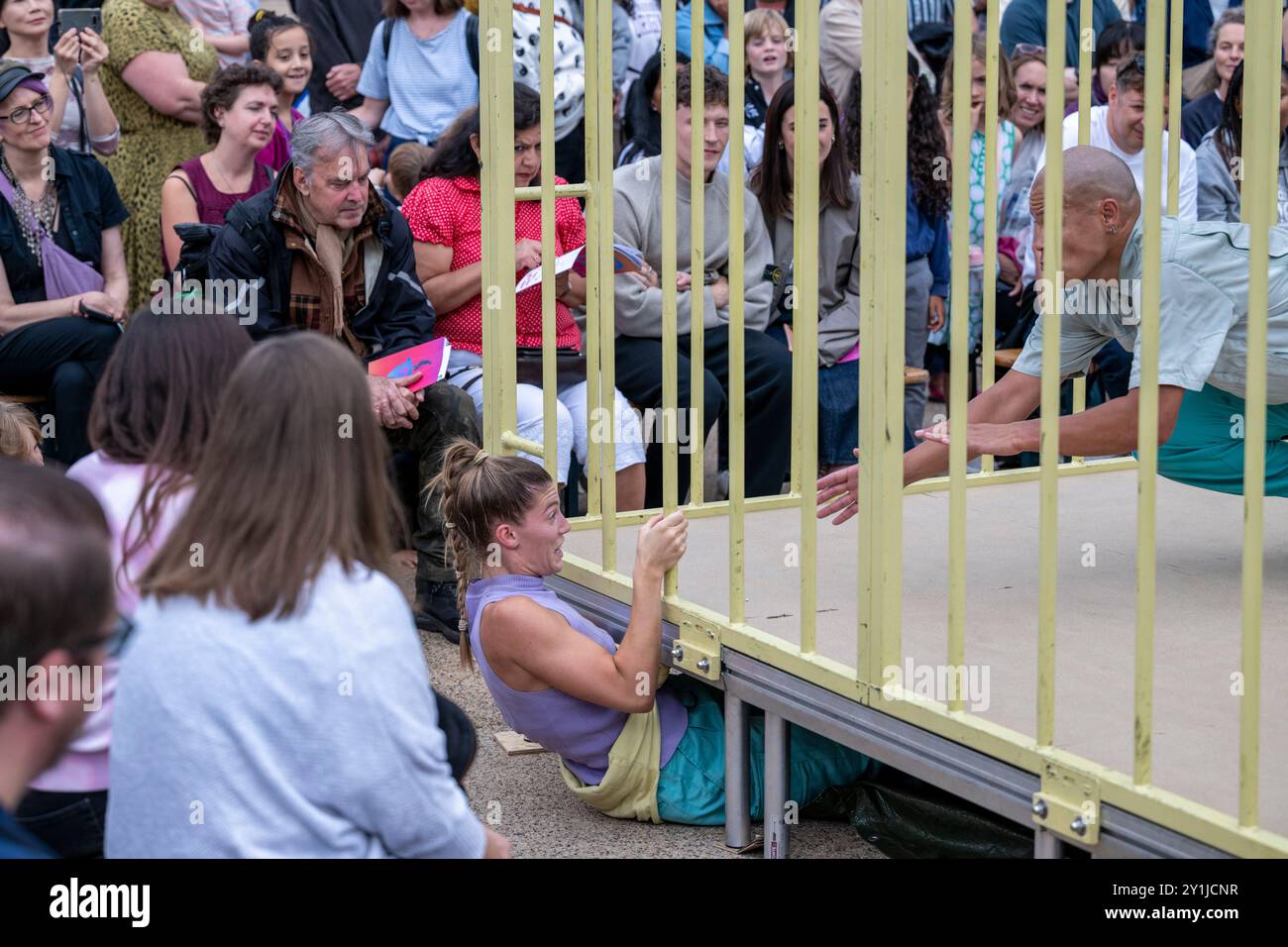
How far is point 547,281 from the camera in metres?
3.93

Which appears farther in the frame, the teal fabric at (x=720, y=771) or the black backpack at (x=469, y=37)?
the black backpack at (x=469, y=37)

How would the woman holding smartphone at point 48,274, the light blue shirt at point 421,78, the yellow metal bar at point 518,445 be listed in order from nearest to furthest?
the yellow metal bar at point 518,445, the woman holding smartphone at point 48,274, the light blue shirt at point 421,78

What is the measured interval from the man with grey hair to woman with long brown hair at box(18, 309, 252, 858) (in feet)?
7.15

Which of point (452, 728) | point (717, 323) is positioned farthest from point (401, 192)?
point (452, 728)

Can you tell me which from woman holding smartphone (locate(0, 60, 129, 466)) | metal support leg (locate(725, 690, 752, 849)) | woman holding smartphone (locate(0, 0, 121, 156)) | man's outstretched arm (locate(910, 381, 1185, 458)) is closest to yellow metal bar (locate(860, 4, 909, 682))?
man's outstretched arm (locate(910, 381, 1185, 458))

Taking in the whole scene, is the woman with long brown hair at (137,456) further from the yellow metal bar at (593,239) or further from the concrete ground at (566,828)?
the yellow metal bar at (593,239)

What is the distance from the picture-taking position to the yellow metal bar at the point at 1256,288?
7.04 feet

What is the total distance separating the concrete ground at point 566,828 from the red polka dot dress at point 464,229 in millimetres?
1674

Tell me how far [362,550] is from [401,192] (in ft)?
13.9

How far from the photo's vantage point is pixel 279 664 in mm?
1938

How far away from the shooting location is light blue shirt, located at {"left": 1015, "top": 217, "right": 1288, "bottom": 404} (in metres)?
3.26

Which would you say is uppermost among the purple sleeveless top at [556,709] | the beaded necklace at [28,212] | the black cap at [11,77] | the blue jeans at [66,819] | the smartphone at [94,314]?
the black cap at [11,77]

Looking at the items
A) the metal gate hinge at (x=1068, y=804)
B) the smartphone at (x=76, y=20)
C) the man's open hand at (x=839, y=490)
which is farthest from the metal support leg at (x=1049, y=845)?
the smartphone at (x=76, y=20)
